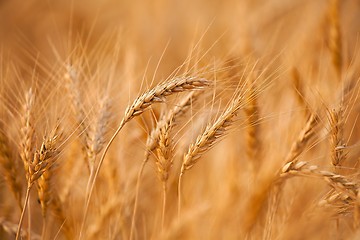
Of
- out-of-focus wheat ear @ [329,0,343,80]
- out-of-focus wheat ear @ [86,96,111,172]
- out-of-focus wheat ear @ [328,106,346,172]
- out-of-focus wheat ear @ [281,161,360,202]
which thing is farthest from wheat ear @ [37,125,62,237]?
out-of-focus wheat ear @ [329,0,343,80]

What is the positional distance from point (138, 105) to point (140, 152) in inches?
41.7

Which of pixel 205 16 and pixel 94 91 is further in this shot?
pixel 205 16

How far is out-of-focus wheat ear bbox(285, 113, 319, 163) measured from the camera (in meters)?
1.45

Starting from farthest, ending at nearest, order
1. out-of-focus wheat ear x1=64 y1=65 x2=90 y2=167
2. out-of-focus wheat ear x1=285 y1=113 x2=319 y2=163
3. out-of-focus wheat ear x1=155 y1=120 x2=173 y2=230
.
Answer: out-of-focus wheat ear x1=64 y1=65 x2=90 y2=167
out-of-focus wheat ear x1=285 y1=113 x2=319 y2=163
out-of-focus wheat ear x1=155 y1=120 x2=173 y2=230

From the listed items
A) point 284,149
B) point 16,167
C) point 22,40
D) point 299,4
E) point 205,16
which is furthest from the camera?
point 205,16

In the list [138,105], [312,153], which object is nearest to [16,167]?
[138,105]

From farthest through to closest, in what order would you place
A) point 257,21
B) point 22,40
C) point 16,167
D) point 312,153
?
point 22,40
point 257,21
point 312,153
point 16,167

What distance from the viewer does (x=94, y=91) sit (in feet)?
5.53

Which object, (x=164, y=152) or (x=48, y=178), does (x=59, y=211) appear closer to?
(x=48, y=178)

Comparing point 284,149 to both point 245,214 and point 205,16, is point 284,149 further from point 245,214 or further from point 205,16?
point 205,16

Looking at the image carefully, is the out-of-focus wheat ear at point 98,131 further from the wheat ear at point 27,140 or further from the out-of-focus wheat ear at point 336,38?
the out-of-focus wheat ear at point 336,38

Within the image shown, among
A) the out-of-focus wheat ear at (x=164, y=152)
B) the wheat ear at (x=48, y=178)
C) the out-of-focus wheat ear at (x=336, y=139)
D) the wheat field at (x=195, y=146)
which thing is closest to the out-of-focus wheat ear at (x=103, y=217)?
the wheat field at (x=195, y=146)

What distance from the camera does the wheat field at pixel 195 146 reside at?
135 centimetres

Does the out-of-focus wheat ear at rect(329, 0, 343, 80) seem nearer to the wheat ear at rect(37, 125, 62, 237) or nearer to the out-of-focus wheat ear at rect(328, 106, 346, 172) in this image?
the out-of-focus wheat ear at rect(328, 106, 346, 172)
